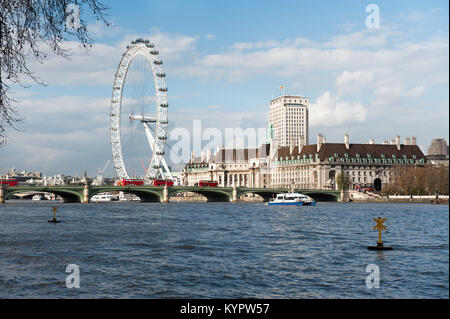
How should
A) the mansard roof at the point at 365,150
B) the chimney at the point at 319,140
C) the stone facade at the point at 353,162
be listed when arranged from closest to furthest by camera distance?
1. the stone facade at the point at 353,162
2. the mansard roof at the point at 365,150
3. the chimney at the point at 319,140

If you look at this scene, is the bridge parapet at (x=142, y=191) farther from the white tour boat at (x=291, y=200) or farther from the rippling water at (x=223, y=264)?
the rippling water at (x=223, y=264)

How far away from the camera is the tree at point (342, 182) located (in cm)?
15712

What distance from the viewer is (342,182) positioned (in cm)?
15762

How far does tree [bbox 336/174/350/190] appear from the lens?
516 feet

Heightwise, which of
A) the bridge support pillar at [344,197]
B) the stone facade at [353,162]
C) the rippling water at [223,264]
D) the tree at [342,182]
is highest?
the stone facade at [353,162]

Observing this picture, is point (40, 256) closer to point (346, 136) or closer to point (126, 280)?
point (126, 280)

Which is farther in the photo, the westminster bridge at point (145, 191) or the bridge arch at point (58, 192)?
the westminster bridge at point (145, 191)

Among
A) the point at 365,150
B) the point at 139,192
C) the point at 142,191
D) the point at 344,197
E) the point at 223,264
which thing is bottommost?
the point at 344,197

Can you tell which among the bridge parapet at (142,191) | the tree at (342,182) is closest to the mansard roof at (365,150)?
the tree at (342,182)

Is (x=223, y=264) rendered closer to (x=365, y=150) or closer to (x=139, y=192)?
(x=139, y=192)

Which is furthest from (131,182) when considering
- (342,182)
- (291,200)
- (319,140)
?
(319,140)

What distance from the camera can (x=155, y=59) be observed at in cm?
10800
